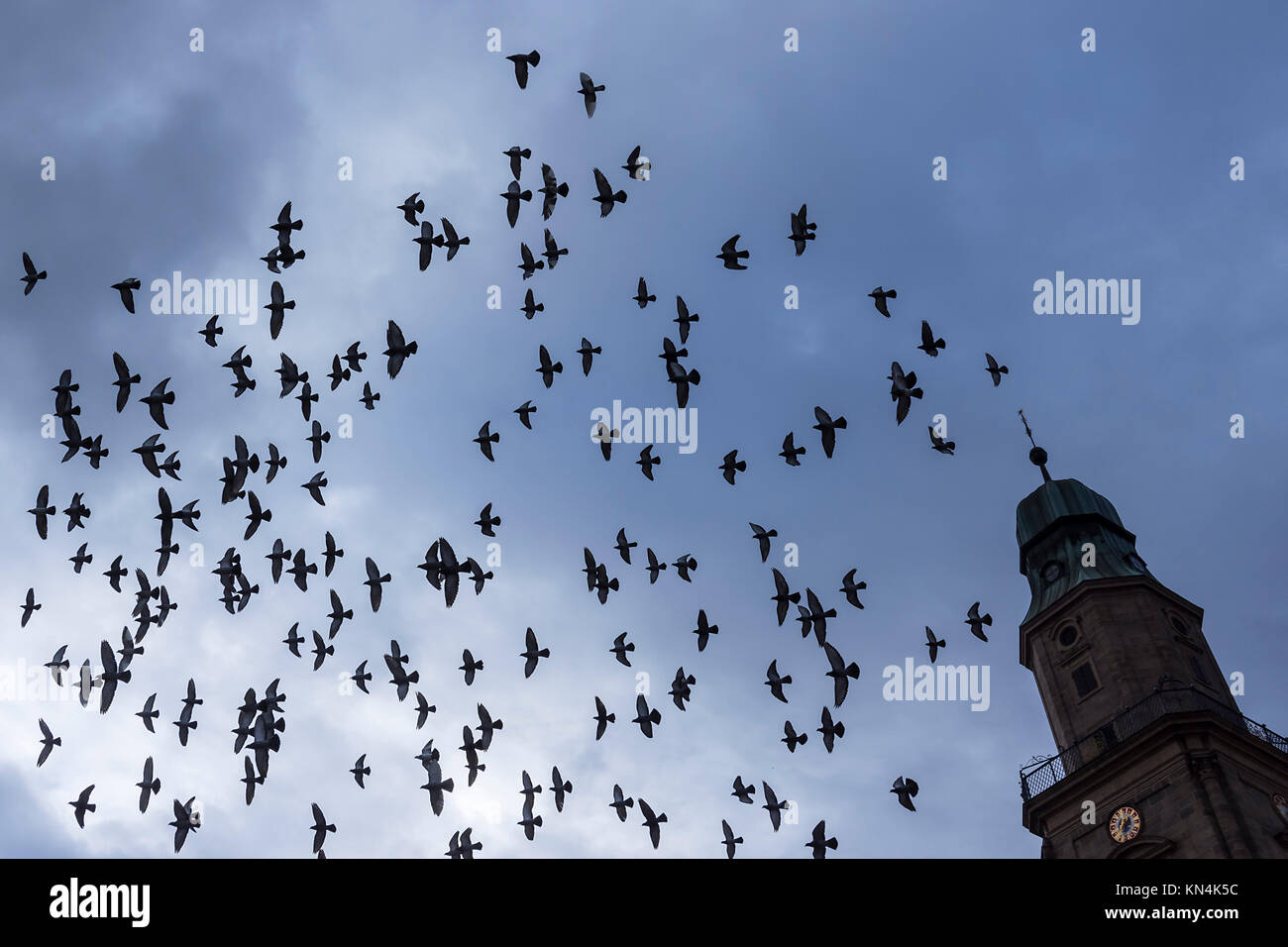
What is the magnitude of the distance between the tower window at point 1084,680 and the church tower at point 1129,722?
7 cm

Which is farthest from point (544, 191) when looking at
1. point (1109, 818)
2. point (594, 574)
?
point (1109, 818)

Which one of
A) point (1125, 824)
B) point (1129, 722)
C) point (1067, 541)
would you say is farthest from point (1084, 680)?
point (1067, 541)

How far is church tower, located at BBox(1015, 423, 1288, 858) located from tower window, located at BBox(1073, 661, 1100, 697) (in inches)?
2.7

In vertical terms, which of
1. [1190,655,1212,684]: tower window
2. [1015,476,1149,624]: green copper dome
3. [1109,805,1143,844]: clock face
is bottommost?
[1109,805,1143,844]: clock face

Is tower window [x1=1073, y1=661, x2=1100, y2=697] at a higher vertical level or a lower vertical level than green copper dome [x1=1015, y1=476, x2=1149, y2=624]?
lower

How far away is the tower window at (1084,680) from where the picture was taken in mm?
56031

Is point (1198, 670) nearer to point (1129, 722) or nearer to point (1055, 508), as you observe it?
point (1129, 722)

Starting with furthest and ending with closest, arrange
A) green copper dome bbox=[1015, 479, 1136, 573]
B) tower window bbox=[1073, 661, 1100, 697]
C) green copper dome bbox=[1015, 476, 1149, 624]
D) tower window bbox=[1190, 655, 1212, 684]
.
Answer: green copper dome bbox=[1015, 479, 1136, 573] < green copper dome bbox=[1015, 476, 1149, 624] < tower window bbox=[1073, 661, 1100, 697] < tower window bbox=[1190, 655, 1212, 684]

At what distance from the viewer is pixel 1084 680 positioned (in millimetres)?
56750

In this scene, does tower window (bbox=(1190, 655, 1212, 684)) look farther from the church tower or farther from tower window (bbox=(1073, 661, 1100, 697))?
tower window (bbox=(1073, 661, 1100, 697))

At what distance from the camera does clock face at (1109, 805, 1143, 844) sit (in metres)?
48.6

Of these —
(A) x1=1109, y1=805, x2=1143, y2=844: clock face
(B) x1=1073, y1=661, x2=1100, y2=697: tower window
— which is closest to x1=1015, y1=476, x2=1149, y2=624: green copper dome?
(B) x1=1073, y1=661, x2=1100, y2=697: tower window

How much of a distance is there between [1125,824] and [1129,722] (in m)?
4.86
